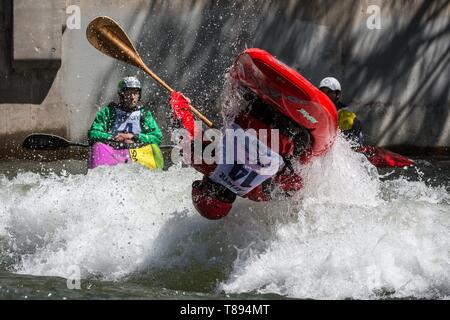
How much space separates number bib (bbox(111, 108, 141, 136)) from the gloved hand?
7.11 feet

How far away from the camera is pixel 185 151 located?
6816 mm

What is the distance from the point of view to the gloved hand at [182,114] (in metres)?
6.95

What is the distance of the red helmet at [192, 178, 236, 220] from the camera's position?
266 inches

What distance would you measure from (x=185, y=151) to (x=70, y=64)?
203 inches

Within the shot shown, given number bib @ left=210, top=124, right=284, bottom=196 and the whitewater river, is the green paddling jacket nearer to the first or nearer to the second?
the whitewater river

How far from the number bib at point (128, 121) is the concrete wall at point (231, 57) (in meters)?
2.31

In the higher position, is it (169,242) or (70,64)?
(169,242)

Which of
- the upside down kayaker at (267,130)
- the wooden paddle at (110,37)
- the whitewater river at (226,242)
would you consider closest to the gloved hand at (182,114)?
the upside down kayaker at (267,130)

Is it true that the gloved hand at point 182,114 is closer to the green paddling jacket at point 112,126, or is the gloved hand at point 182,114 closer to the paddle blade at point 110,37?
the paddle blade at point 110,37

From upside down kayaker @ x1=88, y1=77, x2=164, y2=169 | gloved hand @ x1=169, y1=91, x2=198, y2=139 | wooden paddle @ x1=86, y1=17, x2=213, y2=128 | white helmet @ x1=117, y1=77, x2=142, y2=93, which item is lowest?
upside down kayaker @ x1=88, y1=77, x2=164, y2=169

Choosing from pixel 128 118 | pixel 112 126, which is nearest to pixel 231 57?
pixel 128 118

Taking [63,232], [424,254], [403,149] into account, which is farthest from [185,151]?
[403,149]

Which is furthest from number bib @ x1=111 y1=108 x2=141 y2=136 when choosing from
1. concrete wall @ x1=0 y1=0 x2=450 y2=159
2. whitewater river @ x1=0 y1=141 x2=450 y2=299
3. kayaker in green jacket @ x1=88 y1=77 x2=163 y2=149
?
concrete wall @ x1=0 y1=0 x2=450 y2=159

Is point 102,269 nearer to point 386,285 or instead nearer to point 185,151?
point 185,151
